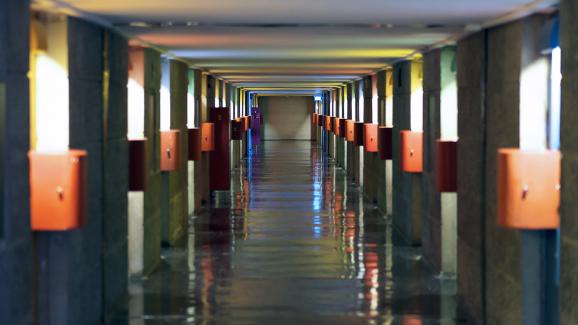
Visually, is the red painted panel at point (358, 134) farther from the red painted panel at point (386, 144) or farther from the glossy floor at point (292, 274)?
the red painted panel at point (386, 144)

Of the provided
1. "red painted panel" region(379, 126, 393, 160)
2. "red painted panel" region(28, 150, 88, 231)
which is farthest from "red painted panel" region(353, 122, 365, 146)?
"red painted panel" region(28, 150, 88, 231)

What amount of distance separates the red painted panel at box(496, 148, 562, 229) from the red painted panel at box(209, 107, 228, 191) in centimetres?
1322

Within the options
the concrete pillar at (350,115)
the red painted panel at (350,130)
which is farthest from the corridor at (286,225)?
the concrete pillar at (350,115)

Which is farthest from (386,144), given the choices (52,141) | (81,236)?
(52,141)

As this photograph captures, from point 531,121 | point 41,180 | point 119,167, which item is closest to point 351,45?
point 119,167

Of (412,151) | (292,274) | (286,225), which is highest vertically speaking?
(412,151)

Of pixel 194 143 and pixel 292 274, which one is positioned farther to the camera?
pixel 194 143

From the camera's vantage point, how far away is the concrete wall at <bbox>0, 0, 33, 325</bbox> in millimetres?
6070

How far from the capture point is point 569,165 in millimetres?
6258

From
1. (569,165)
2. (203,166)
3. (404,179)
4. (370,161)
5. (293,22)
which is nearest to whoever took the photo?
(569,165)

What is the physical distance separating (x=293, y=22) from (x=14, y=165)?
340 cm

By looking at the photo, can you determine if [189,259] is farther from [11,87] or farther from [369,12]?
[11,87]

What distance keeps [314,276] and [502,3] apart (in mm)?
5363

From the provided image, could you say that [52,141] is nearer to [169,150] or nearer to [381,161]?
[169,150]
